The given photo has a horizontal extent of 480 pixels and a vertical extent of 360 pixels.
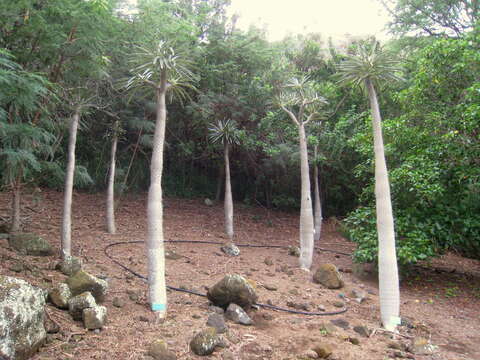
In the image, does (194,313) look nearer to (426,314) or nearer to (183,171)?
(426,314)

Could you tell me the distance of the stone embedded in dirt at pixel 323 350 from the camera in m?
4.20

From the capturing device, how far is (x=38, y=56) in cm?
682

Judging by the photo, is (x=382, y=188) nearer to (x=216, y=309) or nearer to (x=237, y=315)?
(x=237, y=315)

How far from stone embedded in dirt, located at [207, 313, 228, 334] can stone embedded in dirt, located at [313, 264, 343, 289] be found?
156 inches

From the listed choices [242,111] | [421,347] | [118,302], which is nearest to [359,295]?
[421,347]

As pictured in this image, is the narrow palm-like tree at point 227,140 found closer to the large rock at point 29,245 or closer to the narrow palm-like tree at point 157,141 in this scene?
the narrow palm-like tree at point 157,141

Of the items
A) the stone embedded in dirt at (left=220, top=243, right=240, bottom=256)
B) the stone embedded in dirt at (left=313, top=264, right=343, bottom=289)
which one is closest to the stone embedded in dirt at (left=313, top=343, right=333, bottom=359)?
the stone embedded in dirt at (left=313, top=264, right=343, bottom=289)

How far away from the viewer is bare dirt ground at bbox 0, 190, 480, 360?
422 centimetres

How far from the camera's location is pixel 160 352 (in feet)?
12.3

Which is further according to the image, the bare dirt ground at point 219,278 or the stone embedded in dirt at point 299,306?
the stone embedded in dirt at point 299,306

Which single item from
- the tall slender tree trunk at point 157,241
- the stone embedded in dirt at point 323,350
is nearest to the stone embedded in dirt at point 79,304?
the tall slender tree trunk at point 157,241

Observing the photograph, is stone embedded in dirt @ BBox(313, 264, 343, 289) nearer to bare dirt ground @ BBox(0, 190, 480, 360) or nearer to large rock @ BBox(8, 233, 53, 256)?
bare dirt ground @ BBox(0, 190, 480, 360)

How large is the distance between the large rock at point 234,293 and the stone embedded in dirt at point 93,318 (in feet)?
5.85

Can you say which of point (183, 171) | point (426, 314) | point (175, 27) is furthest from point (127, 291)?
point (183, 171)
